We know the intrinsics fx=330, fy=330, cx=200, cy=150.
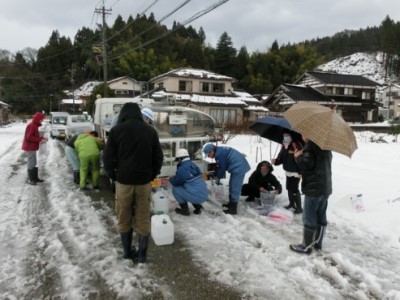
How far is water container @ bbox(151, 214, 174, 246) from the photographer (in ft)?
14.7

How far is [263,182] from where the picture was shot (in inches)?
259

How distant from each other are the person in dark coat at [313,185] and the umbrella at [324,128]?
19 cm

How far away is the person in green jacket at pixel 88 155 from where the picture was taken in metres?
7.23

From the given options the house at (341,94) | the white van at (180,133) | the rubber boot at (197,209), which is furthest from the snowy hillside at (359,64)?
the rubber boot at (197,209)

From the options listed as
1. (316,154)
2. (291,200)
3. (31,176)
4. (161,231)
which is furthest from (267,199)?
(31,176)

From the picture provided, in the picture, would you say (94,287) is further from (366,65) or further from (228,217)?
(366,65)

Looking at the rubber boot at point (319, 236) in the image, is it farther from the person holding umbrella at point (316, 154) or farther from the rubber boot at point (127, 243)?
the rubber boot at point (127, 243)

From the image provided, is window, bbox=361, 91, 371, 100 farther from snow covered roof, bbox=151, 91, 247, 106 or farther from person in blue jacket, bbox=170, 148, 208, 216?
person in blue jacket, bbox=170, 148, 208, 216

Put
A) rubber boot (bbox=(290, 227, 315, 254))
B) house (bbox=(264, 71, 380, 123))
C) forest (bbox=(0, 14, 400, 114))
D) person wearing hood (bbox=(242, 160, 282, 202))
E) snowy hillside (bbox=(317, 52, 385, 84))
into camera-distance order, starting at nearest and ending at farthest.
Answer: rubber boot (bbox=(290, 227, 315, 254)) → person wearing hood (bbox=(242, 160, 282, 202)) → house (bbox=(264, 71, 380, 123)) → forest (bbox=(0, 14, 400, 114)) → snowy hillside (bbox=(317, 52, 385, 84))

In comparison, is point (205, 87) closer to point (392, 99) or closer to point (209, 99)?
point (209, 99)

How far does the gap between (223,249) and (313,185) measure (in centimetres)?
144

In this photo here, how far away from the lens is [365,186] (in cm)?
735

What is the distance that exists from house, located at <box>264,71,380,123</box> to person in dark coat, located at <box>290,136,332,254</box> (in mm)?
35967

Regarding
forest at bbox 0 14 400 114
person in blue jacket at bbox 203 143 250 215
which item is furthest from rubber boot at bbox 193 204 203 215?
forest at bbox 0 14 400 114
